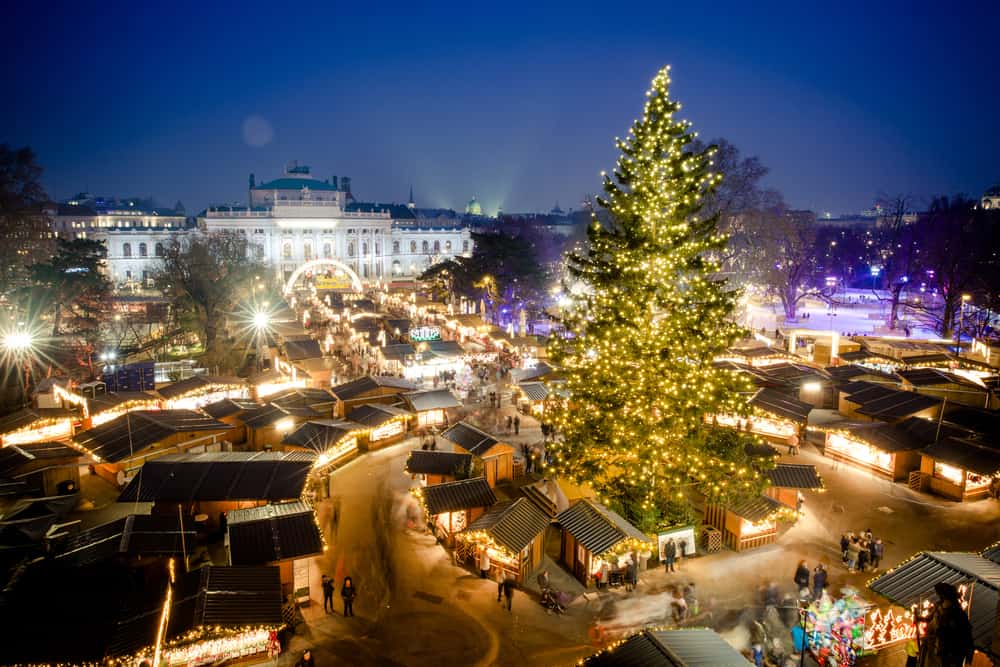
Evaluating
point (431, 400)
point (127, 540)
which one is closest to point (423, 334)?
point (431, 400)

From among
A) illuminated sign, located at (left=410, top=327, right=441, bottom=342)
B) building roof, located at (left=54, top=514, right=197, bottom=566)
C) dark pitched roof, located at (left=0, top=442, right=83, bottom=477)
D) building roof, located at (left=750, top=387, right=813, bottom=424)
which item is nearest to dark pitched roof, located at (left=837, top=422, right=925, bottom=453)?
building roof, located at (left=750, top=387, right=813, bottom=424)

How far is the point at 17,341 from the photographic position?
25391mm

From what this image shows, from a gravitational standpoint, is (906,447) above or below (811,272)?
below

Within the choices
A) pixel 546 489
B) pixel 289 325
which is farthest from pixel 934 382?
pixel 289 325

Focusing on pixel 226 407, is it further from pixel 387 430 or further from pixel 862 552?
pixel 862 552

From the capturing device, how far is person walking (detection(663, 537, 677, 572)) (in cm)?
1290

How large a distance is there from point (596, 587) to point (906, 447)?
10768 millimetres

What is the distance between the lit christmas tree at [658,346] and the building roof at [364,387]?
11.6m

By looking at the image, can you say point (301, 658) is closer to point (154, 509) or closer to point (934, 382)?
point (154, 509)

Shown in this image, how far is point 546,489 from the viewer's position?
16625 mm

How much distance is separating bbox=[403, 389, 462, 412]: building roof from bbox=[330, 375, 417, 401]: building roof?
2.20ft

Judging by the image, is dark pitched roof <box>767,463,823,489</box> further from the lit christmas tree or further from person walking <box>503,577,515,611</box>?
person walking <box>503,577,515,611</box>

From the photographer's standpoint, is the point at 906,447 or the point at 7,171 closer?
the point at 906,447

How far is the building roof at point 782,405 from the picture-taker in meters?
19.5
